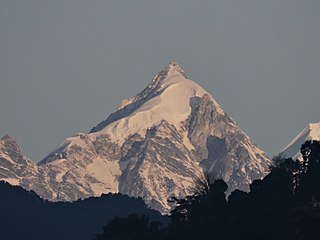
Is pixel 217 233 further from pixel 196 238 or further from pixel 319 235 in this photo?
pixel 319 235

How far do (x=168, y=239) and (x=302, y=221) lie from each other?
43.8ft

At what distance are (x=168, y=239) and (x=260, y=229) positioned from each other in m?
9.00

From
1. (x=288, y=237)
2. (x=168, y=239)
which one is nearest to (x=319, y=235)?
(x=288, y=237)

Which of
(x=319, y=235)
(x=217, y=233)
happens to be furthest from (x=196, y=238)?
(x=319, y=235)

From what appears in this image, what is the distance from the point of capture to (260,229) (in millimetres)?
195500

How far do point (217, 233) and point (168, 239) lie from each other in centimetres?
458

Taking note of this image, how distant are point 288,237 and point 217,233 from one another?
9.41m

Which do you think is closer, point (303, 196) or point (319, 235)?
point (319, 235)

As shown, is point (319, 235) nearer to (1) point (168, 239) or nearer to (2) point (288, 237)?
(2) point (288, 237)

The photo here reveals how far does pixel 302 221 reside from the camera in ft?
634

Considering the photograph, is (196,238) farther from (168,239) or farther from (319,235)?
(319,235)

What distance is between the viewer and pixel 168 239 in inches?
7820

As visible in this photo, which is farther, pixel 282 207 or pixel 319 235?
pixel 282 207

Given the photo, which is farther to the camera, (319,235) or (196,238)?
(196,238)
